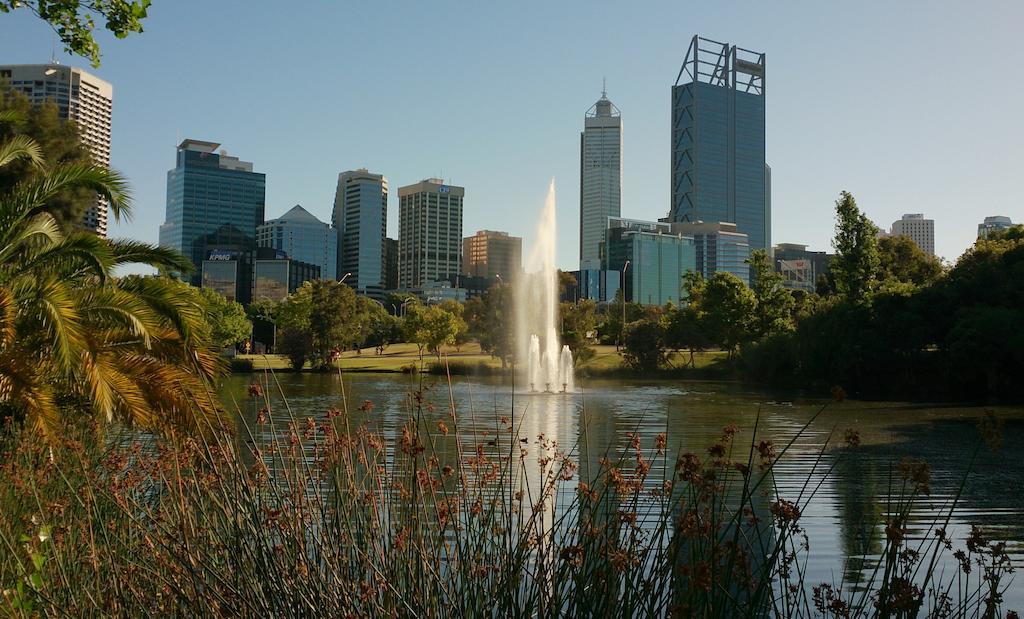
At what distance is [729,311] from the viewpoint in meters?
51.8

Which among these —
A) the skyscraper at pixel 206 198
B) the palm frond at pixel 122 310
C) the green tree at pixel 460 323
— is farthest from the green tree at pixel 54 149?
the skyscraper at pixel 206 198

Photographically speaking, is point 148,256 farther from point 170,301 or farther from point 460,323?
point 460,323

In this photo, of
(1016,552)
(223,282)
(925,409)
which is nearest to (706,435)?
(1016,552)

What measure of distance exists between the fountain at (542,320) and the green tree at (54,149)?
712 inches

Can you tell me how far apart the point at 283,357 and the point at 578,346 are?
65.7 feet

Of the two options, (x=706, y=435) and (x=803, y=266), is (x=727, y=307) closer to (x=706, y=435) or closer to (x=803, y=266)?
(x=706, y=435)

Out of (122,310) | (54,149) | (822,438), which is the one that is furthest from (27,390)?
(54,149)

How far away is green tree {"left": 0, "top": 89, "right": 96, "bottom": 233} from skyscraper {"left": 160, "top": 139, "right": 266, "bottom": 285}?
536 feet

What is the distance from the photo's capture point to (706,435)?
1825 centimetres

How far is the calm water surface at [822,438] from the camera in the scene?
8391 mm

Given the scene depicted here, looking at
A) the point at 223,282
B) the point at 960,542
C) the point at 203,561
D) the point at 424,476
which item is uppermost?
the point at 223,282

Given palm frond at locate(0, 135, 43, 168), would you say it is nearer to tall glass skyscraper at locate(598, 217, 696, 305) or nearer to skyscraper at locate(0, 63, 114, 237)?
skyscraper at locate(0, 63, 114, 237)

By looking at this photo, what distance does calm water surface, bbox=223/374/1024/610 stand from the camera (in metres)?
8.39

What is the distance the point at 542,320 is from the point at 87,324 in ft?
112
